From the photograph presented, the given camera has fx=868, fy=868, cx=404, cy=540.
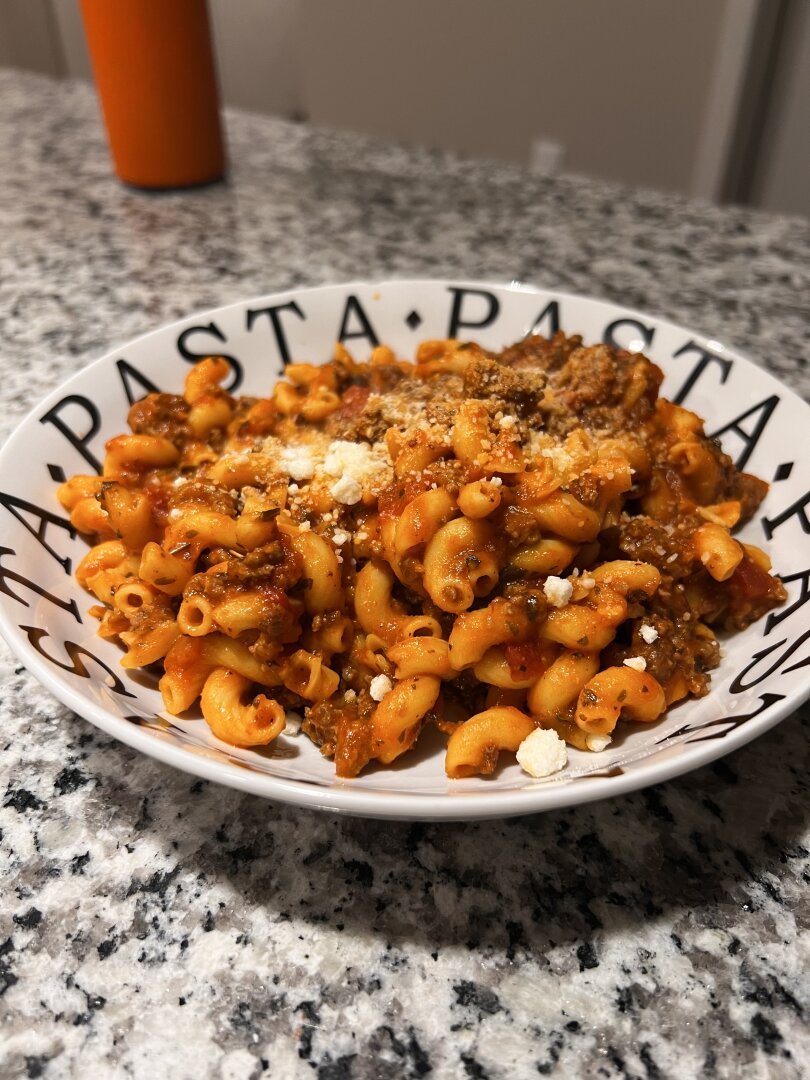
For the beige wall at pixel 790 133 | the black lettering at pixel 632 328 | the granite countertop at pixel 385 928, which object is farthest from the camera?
the beige wall at pixel 790 133

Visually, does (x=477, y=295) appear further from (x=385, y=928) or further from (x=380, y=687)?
(x=385, y=928)

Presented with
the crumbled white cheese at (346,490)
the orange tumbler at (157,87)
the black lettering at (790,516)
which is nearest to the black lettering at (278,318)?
the crumbled white cheese at (346,490)

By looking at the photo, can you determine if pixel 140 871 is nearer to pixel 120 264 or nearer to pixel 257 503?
pixel 257 503

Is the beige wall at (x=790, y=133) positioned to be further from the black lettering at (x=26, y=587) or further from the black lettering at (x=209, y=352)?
the black lettering at (x=26, y=587)

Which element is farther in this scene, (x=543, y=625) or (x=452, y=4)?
(x=452, y=4)

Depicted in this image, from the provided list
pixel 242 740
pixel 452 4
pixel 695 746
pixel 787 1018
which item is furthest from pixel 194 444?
pixel 452 4

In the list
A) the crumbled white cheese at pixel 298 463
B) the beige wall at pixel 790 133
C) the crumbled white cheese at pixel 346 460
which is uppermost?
the crumbled white cheese at pixel 346 460

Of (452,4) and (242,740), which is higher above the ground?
(452,4)

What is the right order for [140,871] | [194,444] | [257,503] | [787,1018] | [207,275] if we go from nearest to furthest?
[787,1018] < [140,871] < [257,503] < [194,444] < [207,275]
